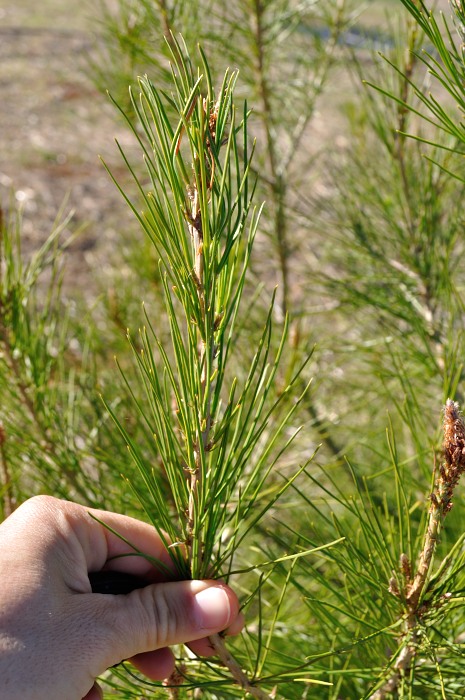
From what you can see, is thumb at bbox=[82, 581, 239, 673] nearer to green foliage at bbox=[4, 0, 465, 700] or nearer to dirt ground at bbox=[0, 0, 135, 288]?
green foliage at bbox=[4, 0, 465, 700]

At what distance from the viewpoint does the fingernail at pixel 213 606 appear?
36 cm

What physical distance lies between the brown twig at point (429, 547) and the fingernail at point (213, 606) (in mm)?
84

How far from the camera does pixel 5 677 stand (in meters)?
0.32

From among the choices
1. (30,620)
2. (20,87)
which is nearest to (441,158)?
(30,620)

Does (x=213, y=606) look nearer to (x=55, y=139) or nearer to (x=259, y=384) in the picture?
(x=259, y=384)

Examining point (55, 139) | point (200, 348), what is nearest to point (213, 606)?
point (200, 348)

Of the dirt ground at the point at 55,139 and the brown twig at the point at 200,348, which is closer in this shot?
the brown twig at the point at 200,348

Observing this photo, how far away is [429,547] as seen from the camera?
329 mm

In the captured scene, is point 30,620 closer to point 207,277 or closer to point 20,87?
point 207,277

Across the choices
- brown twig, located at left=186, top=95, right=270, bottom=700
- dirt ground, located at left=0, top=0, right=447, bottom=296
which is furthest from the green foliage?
dirt ground, located at left=0, top=0, right=447, bottom=296

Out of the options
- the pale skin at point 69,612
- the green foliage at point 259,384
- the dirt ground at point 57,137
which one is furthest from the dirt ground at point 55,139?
the pale skin at point 69,612

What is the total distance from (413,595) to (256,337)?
48 centimetres

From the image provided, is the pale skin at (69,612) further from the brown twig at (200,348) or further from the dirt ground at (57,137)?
the dirt ground at (57,137)

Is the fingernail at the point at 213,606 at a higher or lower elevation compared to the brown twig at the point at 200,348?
lower
